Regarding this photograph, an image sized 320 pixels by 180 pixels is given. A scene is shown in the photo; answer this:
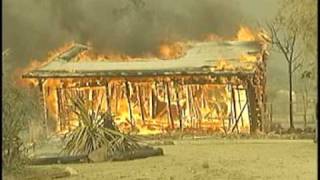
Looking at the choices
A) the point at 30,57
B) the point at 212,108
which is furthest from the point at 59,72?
the point at 212,108

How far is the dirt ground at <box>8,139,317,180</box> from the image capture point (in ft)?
20.4

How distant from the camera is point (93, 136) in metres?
7.13

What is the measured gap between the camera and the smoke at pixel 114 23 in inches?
322

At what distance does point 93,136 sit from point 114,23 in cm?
167

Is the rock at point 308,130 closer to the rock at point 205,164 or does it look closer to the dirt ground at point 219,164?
the dirt ground at point 219,164

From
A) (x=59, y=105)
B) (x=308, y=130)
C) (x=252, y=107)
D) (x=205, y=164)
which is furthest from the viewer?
(x=252, y=107)

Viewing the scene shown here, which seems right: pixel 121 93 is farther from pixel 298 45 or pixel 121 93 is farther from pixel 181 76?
pixel 298 45

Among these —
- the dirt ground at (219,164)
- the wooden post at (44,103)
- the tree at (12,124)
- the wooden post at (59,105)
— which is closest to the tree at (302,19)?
the dirt ground at (219,164)

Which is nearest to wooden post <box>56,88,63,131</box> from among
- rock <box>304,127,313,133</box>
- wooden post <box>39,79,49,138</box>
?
wooden post <box>39,79,49,138</box>

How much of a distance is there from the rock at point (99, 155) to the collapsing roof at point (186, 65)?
5.26 ft

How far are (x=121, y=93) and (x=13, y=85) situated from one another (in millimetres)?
2220

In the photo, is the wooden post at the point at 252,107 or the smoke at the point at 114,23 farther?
the wooden post at the point at 252,107

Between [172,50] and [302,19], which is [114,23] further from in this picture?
[302,19]

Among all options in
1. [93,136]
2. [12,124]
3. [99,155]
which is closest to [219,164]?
[99,155]
